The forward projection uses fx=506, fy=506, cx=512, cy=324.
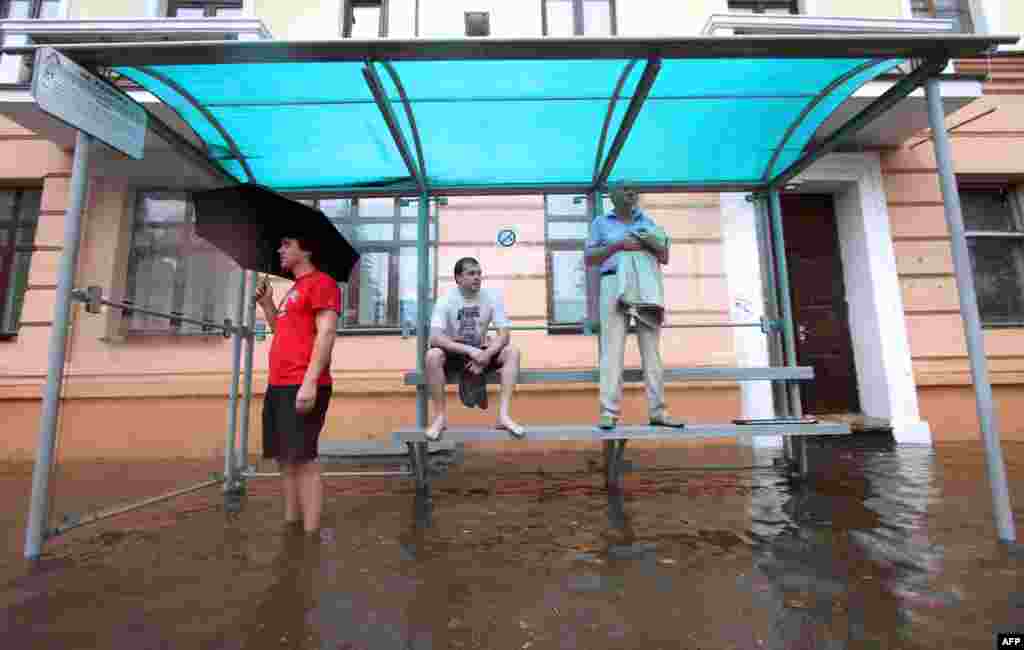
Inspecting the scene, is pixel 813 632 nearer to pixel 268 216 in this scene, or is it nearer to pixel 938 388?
pixel 268 216

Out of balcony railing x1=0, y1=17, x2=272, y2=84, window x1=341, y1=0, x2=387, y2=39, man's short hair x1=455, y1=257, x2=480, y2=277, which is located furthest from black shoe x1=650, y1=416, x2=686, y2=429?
window x1=341, y1=0, x2=387, y2=39

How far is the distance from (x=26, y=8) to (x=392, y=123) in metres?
7.39

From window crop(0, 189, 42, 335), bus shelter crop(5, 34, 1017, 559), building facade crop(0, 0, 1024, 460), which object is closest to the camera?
bus shelter crop(5, 34, 1017, 559)

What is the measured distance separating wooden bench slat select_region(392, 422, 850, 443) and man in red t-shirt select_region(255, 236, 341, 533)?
2.00 feet

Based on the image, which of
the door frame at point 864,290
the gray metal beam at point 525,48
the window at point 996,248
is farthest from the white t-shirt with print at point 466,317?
the window at point 996,248

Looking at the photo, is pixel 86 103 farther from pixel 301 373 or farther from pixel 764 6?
pixel 764 6

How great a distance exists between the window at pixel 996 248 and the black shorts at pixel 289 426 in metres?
7.95

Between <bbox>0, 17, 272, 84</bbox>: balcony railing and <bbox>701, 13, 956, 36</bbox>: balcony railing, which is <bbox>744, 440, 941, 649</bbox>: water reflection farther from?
<bbox>0, 17, 272, 84</bbox>: balcony railing

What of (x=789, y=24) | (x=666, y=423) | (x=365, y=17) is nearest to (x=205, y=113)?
(x=666, y=423)

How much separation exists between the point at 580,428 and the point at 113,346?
17.7ft

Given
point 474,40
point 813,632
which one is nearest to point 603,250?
point 474,40

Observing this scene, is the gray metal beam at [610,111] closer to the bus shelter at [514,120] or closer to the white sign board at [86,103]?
the bus shelter at [514,120]

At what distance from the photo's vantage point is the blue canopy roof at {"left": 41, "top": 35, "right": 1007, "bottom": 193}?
2.60m

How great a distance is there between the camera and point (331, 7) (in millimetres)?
6703
